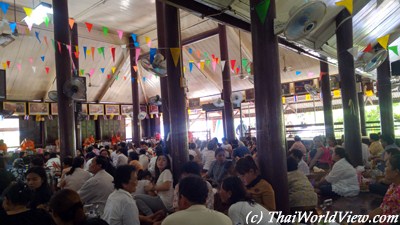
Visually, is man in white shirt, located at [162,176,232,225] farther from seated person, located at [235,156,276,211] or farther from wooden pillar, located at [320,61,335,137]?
wooden pillar, located at [320,61,335,137]

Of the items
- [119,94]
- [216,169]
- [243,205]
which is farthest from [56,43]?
[119,94]

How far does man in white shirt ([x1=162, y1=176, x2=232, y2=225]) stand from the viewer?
1700 mm

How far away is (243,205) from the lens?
2059mm

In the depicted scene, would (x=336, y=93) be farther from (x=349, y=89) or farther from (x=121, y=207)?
(x=121, y=207)

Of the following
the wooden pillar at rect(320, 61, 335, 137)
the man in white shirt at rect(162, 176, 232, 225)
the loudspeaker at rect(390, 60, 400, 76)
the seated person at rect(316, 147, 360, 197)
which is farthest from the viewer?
the wooden pillar at rect(320, 61, 335, 137)

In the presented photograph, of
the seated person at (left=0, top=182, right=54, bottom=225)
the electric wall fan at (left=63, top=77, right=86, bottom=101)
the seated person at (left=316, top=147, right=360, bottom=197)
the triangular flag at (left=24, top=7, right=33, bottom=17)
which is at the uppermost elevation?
the triangular flag at (left=24, top=7, right=33, bottom=17)

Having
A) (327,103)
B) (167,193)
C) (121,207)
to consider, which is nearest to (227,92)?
(327,103)

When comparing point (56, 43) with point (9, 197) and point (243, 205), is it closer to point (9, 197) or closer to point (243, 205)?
point (9, 197)

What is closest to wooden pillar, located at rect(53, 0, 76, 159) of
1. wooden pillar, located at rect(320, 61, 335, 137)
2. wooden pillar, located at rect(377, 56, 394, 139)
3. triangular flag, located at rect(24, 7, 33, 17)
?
triangular flag, located at rect(24, 7, 33, 17)

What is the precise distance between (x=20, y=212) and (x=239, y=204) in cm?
153

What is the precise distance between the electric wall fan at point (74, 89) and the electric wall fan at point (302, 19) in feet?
14.9

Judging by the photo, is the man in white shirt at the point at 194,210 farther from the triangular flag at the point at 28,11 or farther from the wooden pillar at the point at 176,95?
the triangular flag at the point at 28,11

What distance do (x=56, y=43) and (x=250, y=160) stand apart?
17.1 feet

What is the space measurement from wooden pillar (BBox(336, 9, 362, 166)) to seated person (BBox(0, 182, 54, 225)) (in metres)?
5.23
